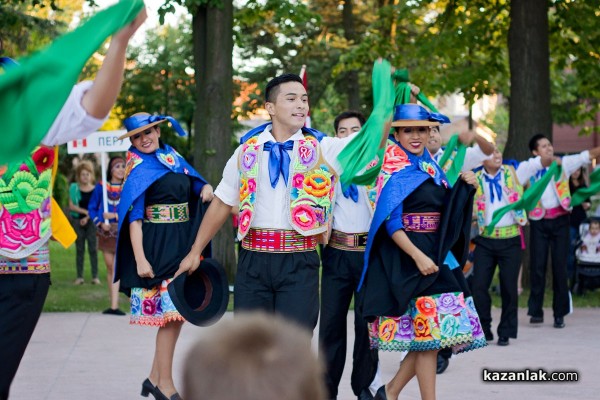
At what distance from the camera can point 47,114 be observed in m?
3.08

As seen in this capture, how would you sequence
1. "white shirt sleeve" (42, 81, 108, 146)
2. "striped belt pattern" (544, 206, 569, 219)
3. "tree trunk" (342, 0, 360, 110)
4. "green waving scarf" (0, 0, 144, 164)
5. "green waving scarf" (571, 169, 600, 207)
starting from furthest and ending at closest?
1. "tree trunk" (342, 0, 360, 110)
2. "striped belt pattern" (544, 206, 569, 219)
3. "green waving scarf" (571, 169, 600, 207)
4. "white shirt sleeve" (42, 81, 108, 146)
5. "green waving scarf" (0, 0, 144, 164)

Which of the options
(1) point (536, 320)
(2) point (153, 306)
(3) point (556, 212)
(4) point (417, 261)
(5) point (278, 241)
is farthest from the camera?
(1) point (536, 320)

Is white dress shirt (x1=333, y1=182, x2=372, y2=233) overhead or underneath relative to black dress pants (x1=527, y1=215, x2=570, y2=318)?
overhead

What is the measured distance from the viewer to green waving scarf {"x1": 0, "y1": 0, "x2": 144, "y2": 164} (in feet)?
9.99

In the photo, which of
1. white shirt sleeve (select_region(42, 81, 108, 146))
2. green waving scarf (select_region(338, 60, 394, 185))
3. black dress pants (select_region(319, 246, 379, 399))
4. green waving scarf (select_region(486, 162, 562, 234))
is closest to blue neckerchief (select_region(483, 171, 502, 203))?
green waving scarf (select_region(486, 162, 562, 234))

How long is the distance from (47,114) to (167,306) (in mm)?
4602

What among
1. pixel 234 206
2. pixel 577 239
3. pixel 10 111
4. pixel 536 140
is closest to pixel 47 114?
pixel 10 111

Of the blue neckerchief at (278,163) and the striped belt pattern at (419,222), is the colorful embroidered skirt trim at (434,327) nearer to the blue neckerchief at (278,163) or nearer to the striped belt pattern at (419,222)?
the striped belt pattern at (419,222)

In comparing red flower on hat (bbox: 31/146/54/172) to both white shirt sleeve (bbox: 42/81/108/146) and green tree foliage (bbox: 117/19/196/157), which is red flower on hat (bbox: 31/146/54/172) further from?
green tree foliage (bbox: 117/19/196/157)

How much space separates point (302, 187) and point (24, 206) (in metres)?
1.54

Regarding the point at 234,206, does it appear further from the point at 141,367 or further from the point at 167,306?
the point at 141,367

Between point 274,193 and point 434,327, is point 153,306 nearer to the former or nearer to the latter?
point 274,193

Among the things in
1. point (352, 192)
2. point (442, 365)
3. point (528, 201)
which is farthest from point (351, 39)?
point (352, 192)

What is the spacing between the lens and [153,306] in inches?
302
